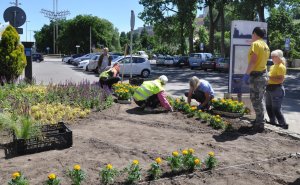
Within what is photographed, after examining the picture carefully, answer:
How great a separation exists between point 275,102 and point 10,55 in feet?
27.4

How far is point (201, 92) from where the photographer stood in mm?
9305

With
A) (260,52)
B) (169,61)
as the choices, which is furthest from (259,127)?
(169,61)

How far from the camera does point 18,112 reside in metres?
6.62

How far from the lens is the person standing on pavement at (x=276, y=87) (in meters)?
7.90

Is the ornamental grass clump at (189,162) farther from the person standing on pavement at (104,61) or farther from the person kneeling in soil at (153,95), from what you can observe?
the person standing on pavement at (104,61)

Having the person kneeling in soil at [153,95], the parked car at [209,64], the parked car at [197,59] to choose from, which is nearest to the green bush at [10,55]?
the person kneeling in soil at [153,95]

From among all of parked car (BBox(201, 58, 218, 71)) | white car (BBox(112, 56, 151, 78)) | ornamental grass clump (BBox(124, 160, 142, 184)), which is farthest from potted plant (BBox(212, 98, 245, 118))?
parked car (BBox(201, 58, 218, 71))

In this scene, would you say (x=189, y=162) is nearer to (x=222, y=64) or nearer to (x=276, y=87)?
(x=276, y=87)

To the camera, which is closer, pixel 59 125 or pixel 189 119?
pixel 59 125

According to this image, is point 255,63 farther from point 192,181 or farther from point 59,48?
point 59,48

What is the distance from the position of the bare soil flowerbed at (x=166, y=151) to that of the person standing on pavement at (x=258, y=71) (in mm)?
361

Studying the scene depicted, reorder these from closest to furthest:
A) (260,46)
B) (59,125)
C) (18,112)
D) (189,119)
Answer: (59,125)
(18,112)
(260,46)
(189,119)

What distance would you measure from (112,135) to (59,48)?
91.3 metres

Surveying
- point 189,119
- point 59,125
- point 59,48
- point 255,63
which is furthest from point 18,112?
point 59,48
